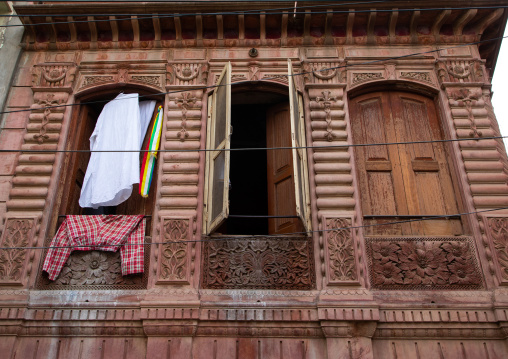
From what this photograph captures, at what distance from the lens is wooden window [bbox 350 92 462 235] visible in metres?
7.68

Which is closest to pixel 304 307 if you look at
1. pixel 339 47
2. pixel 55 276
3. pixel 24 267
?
pixel 55 276

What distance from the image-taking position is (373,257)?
285 inches

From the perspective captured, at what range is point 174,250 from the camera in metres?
7.23

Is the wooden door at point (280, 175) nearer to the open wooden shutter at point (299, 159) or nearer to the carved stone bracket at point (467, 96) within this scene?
the open wooden shutter at point (299, 159)

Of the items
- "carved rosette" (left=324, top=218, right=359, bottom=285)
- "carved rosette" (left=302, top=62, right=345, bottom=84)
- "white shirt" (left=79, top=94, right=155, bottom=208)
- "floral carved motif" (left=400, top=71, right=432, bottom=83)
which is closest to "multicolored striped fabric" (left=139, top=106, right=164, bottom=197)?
"white shirt" (left=79, top=94, right=155, bottom=208)

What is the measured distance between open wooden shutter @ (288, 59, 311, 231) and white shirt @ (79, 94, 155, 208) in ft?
8.65

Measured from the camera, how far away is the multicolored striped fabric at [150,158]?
7.95m

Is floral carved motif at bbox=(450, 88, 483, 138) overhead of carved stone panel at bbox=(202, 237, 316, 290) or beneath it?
overhead

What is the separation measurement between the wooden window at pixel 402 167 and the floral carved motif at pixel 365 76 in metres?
0.32

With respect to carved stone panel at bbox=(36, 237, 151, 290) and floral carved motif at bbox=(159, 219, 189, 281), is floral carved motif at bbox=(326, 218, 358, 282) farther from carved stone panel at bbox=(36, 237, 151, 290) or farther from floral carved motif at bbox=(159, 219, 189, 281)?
carved stone panel at bbox=(36, 237, 151, 290)

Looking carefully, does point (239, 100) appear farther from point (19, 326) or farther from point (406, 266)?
point (19, 326)

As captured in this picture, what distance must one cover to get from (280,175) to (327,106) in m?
1.48

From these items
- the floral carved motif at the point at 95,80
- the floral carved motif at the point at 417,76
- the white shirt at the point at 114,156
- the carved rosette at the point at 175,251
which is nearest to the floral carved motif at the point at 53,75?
the floral carved motif at the point at 95,80

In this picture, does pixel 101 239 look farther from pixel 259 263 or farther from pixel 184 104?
pixel 184 104
